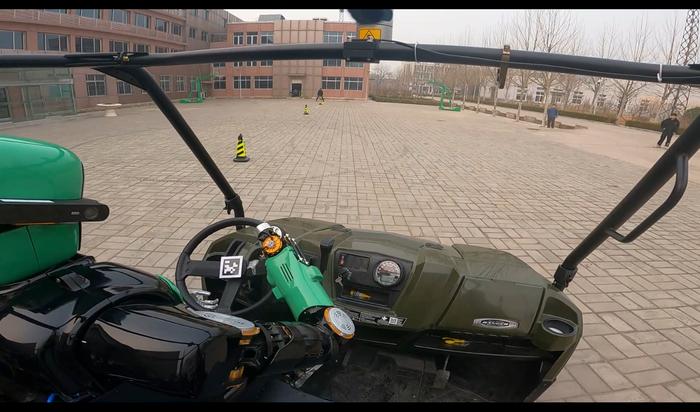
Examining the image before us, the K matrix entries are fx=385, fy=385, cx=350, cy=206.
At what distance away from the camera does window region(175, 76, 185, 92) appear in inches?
1522

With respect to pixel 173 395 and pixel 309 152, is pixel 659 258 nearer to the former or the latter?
pixel 173 395

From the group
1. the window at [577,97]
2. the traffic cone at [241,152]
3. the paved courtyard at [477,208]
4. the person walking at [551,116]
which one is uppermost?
the window at [577,97]

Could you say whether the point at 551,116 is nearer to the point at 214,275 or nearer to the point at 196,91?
the point at 214,275

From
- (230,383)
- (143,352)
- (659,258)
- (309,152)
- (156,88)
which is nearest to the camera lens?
(143,352)

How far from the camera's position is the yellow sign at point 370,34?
121cm

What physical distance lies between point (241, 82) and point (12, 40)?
28.1 metres

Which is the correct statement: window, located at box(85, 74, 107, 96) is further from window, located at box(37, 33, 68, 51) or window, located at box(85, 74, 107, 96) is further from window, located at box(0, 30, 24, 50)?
window, located at box(0, 30, 24, 50)

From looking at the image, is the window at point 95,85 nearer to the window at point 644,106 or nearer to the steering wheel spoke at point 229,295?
the steering wheel spoke at point 229,295

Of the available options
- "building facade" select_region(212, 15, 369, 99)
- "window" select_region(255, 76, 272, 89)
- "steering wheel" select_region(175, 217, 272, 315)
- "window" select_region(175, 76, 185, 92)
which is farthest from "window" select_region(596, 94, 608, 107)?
"steering wheel" select_region(175, 217, 272, 315)

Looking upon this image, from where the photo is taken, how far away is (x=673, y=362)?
3.06 meters

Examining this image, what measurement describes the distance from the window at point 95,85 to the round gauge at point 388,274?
102 feet

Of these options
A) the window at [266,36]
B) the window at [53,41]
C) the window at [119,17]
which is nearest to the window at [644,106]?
the window at [266,36]

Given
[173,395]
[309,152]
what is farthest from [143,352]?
[309,152]

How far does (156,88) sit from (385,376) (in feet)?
6.84
